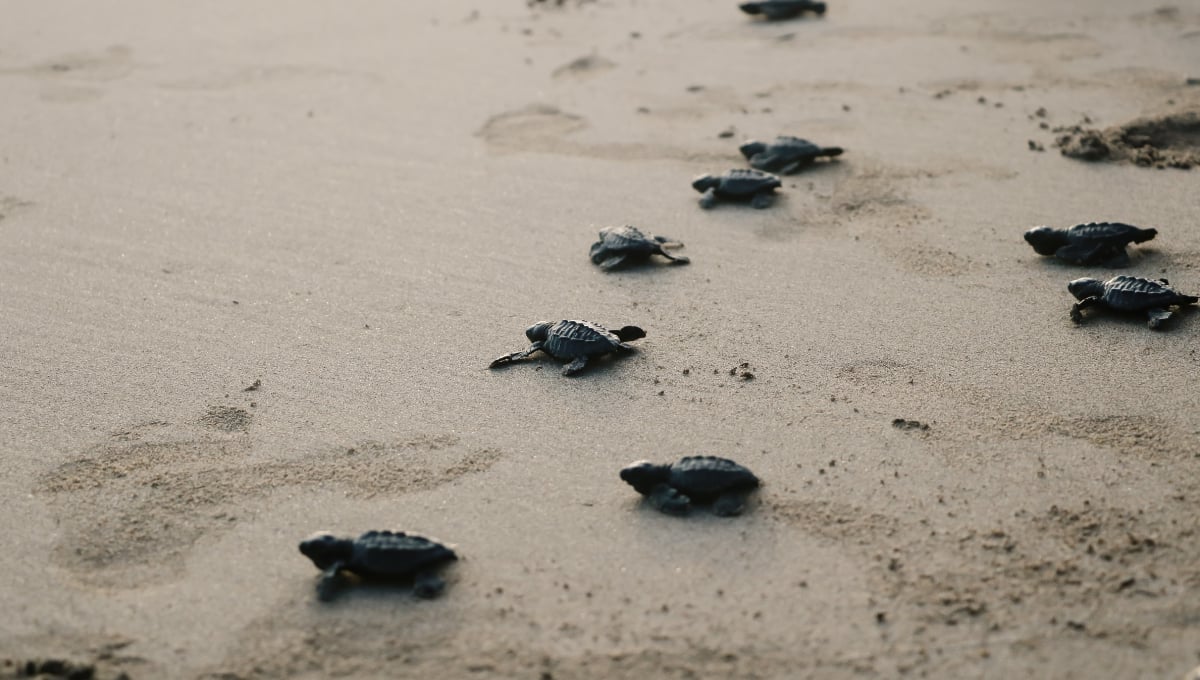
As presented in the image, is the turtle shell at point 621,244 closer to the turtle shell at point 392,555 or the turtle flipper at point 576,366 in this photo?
the turtle flipper at point 576,366

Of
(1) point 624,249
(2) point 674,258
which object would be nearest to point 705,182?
(2) point 674,258

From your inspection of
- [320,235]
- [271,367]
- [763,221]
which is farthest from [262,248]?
[763,221]

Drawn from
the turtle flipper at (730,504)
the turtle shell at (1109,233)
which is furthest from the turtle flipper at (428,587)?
the turtle shell at (1109,233)

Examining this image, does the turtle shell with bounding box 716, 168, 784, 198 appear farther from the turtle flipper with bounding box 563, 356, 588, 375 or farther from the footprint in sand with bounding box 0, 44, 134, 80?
the footprint in sand with bounding box 0, 44, 134, 80

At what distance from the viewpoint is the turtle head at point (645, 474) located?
2.58 meters

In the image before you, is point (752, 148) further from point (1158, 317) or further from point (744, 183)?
point (1158, 317)

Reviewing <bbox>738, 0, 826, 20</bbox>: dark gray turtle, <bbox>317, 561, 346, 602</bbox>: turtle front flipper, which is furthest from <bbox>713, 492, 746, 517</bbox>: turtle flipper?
<bbox>738, 0, 826, 20</bbox>: dark gray turtle

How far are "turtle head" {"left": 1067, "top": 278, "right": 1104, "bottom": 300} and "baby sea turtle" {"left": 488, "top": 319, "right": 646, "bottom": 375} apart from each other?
133 centimetres

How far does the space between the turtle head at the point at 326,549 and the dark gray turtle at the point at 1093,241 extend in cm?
251

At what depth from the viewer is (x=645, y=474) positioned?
8.46ft

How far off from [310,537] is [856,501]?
123cm

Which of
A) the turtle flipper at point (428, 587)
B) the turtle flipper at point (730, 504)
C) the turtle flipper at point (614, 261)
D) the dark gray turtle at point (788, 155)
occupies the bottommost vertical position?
the turtle flipper at point (428, 587)

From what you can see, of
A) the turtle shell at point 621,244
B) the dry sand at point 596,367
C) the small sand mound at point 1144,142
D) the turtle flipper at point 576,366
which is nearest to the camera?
the dry sand at point 596,367

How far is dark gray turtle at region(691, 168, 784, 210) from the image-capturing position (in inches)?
165
